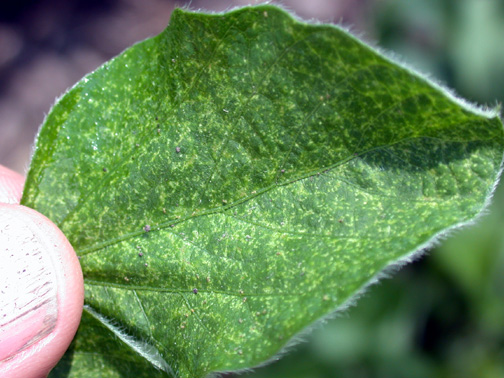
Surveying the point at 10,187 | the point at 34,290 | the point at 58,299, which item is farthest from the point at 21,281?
the point at 10,187

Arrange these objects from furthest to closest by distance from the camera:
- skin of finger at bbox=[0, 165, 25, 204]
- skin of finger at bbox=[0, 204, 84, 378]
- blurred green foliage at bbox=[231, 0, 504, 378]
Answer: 1. blurred green foliage at bbox=[231, 0, 504, 378]
2. skin of finger at bbox=[0, 165, 25, 204]
3. skin of finger at bbox=[0, 204, 84, 378]

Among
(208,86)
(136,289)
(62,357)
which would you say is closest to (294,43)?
(208,86)

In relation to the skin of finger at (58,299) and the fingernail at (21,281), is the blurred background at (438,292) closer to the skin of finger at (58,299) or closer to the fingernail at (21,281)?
the skin of finger at (58,299)

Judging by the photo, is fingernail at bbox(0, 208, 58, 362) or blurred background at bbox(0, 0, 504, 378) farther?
blurred background at bbox(0, 0, 504, 378)

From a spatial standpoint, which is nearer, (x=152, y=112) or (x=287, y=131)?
(x=287, y=131)

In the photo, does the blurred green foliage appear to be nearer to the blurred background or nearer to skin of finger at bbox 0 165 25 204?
the blurred background

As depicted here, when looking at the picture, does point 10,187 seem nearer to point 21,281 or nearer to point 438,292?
point 21,281

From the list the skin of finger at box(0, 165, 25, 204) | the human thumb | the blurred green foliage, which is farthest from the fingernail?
the blurred green foliage

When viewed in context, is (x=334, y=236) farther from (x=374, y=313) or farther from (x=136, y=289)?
(x=374, y=313)
